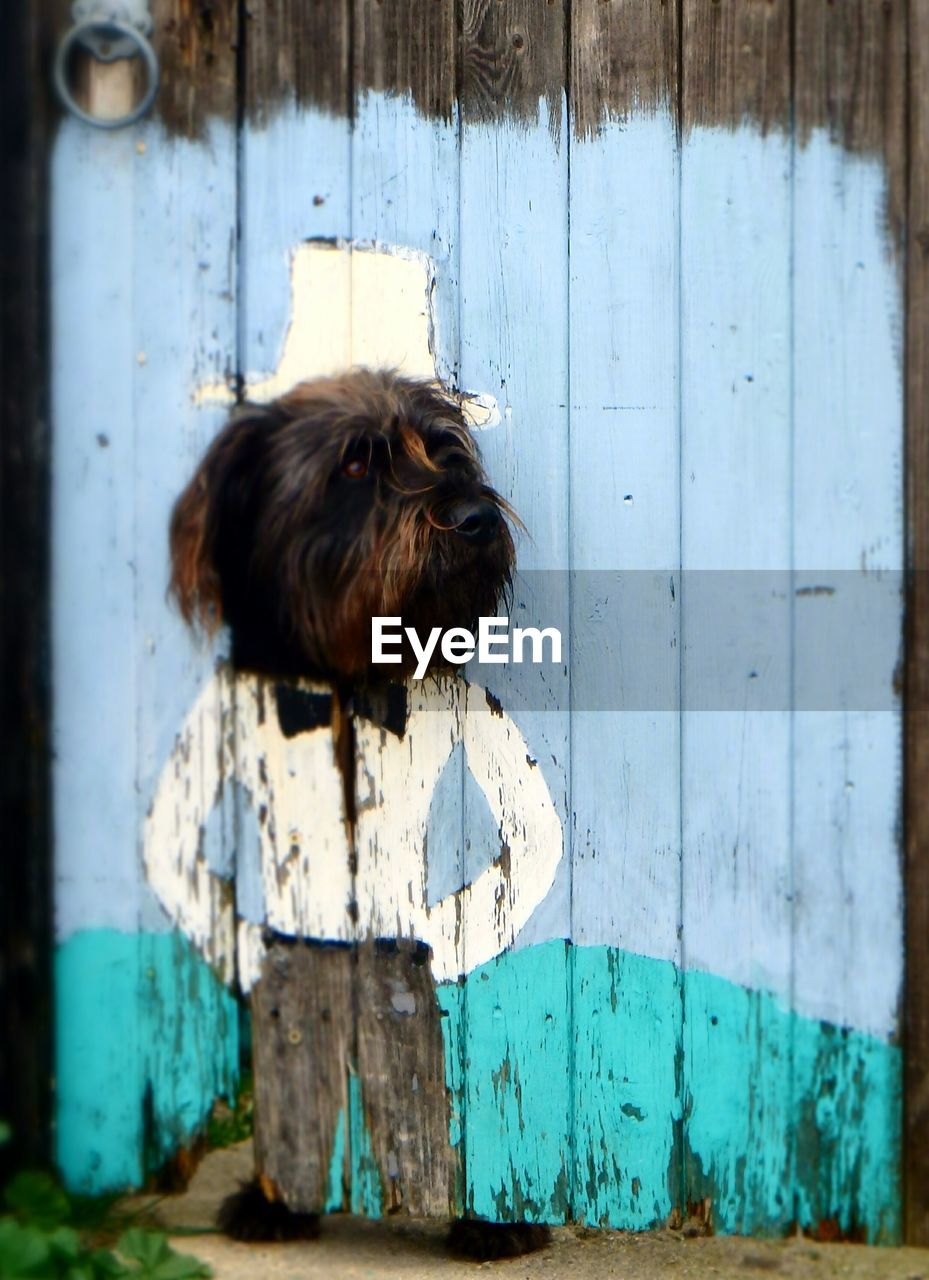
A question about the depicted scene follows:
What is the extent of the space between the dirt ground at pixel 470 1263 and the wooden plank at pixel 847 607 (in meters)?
0.06

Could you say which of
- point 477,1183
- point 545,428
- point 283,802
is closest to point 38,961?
point 283,802

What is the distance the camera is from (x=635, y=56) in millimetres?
1858

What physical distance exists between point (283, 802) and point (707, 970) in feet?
2.37

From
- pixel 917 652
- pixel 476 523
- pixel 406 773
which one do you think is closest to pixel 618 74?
pixel 476 523

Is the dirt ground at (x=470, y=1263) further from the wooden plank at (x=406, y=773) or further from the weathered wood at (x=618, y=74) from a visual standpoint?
the weathered wood at (x=618, y=74)

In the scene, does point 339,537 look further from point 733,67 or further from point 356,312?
point 733,67

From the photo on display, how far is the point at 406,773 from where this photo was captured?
74.3 inches

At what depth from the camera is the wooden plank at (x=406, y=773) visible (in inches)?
73.1

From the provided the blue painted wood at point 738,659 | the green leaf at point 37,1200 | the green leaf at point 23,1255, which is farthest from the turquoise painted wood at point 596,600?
the green leaf at point 23,1255

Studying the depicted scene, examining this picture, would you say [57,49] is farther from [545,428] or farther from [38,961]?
[38,961]

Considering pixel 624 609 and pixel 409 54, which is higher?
pixel 409 54

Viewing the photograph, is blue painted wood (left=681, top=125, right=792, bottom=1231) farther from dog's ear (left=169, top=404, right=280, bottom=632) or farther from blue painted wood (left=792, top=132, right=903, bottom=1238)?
dog's ear (left=169, top=404, right=280, bottom=632)

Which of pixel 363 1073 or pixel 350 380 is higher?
pixel 350 380

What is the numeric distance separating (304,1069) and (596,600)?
88 cm
